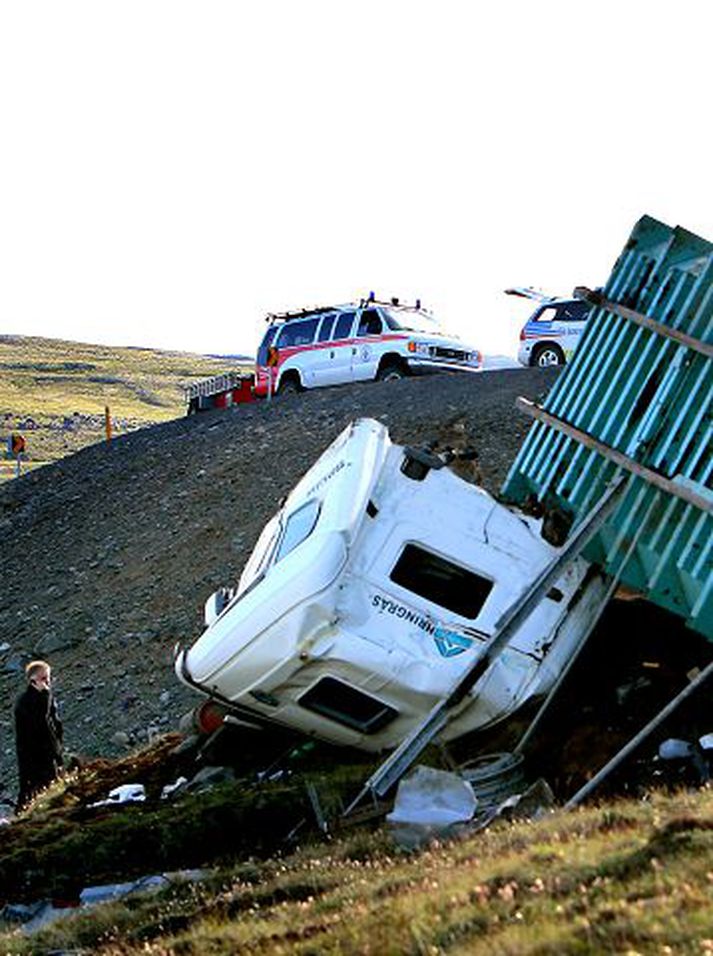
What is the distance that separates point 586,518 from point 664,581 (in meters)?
0.60

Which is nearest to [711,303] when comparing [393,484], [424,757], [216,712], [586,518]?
[586,518]

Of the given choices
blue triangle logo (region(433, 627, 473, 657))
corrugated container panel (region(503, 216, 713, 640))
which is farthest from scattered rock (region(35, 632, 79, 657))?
blue triangle logo (region(433, 627, 473, 657))

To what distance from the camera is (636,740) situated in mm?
9086

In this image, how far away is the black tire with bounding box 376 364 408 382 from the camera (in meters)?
27.2

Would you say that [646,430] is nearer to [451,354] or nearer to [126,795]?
[126,795]

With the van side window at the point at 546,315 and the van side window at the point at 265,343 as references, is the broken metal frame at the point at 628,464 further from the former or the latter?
the van side window at the point at 265,343

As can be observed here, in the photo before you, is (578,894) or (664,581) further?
(664,581)

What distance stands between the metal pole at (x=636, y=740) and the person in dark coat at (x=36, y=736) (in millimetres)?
4425

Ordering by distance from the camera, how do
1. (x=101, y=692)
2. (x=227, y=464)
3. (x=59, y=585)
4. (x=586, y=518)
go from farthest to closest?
(x=227, y=464) < (x=59, y=585) < (x=101, y=692) < (x=586, y=518)

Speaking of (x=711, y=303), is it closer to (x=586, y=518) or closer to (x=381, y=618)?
(x=586, y=518)

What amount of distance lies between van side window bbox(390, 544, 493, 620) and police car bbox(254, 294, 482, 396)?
16925mm

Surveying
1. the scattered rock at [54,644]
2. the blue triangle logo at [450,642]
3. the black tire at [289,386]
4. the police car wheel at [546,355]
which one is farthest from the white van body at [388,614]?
the police car wheel at [546,355]

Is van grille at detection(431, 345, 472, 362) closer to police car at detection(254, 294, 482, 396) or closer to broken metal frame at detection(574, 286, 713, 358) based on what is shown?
police car at detection(254, 294, 482, 396)

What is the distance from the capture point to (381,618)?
9.75m
